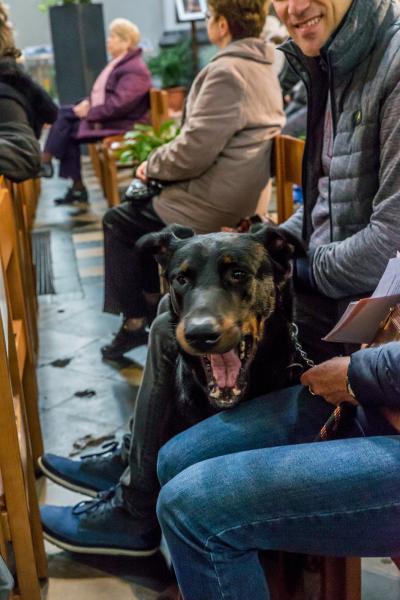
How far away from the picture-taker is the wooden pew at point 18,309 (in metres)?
2.10

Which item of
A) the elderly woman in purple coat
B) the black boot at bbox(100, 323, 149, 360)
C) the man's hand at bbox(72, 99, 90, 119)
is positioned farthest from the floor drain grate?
the man's hand at bbox(72, 99, 90, 119)

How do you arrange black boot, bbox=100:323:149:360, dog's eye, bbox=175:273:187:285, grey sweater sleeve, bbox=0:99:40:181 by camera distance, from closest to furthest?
dog's eye, bbox=175:273:187:285 < grey sweater sleeve, bbox=0:99:40:181 < black boot, bbox=100:323:149:360

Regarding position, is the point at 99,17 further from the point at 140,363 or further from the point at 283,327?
the point at 283,327

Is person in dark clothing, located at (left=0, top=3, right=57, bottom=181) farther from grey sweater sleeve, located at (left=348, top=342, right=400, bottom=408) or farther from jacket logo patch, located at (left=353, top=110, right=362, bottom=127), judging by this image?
grey sweater sleeve, located at (left=348, top=342, right=400, bottom=408)

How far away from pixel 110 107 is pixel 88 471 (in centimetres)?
439

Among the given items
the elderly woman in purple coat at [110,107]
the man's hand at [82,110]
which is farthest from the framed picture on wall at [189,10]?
the man's hand at [82,110]

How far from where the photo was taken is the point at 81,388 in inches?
129

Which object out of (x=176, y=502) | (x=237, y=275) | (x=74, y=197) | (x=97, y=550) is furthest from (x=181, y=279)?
(x=74, y=197)

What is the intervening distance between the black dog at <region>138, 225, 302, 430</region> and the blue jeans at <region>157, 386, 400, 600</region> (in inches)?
10.6

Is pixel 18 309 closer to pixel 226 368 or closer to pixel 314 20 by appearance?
pixel 226 368

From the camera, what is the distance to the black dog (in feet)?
4.96

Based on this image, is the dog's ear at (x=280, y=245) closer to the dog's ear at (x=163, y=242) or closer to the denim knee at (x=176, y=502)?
the dog's ear at (x=163, y=242)

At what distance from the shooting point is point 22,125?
9.28 feet

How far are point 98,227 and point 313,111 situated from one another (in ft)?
13.9
